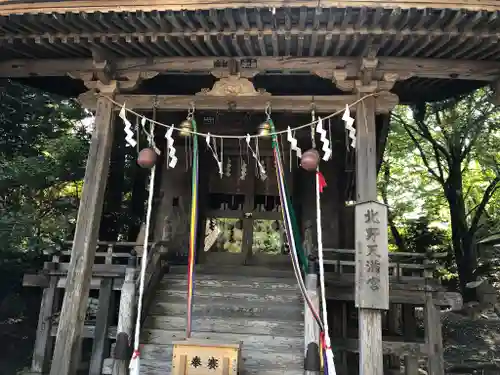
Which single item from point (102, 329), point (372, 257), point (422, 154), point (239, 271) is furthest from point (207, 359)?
point (422, 154)

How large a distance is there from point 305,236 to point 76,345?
16.2 feet

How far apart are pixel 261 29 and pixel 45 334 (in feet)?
23.7

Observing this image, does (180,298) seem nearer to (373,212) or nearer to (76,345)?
(76,345)

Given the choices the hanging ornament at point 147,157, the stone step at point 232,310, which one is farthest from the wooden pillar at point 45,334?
the hanging ornament at point 147,157

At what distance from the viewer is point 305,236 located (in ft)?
29.2

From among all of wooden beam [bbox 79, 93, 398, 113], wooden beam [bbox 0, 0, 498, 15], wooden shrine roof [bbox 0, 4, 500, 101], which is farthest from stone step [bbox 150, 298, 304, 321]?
wooden beam [bbox 0, 0, 498, 15]

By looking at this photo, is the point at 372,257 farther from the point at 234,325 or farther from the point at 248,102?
Result: the point at 248,102

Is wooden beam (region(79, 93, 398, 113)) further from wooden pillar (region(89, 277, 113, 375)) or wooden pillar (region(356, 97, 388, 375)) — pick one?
wooden pillar (region(89, 277, 113, 375))

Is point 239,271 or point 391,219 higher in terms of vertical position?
point 391,219

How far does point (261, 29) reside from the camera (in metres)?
5.60

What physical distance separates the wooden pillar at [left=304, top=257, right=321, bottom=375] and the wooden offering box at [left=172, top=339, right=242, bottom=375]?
3.12ft

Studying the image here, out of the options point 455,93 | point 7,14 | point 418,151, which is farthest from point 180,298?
point 418,151

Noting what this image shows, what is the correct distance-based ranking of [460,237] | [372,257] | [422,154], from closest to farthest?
[372,257] → [460,237] → [422,154]

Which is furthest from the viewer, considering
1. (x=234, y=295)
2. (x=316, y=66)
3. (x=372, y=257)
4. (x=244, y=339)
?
(x=234, y=295)
